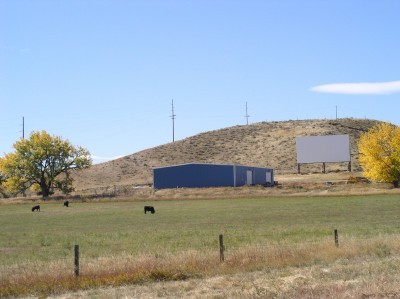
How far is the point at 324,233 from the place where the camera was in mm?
31141

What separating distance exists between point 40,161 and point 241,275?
3227 inches

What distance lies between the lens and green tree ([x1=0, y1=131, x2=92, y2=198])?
94812 millimetres

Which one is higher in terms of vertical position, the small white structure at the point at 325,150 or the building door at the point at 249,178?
the small white structure at the point at 325,150

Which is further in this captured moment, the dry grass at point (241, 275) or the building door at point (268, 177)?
the building door at point (268, 177)

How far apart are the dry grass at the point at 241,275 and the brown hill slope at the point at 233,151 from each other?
406ft

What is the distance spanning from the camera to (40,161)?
95812mm

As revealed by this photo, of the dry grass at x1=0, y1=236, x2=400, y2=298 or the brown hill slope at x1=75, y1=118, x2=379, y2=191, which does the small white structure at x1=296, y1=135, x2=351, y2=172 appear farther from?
the dry grass at x1=0, y1=236, x2=400, y2=298

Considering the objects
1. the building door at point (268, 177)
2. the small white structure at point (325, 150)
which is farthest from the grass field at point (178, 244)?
the small white structure at point (325, 150)

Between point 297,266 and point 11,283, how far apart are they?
315 inches

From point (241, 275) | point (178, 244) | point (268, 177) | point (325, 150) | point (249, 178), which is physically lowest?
point (178, 244)

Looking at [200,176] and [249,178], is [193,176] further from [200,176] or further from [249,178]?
[249,178]

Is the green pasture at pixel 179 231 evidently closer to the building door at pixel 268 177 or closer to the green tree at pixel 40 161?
the green tree at pixel 40 161

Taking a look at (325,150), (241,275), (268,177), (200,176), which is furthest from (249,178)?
(241,275)

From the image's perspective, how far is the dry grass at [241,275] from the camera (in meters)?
14.6
